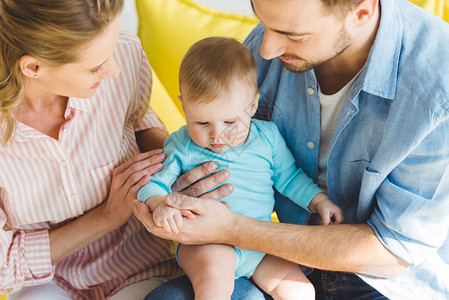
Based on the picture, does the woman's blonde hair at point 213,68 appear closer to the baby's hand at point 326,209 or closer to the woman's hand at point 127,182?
the woman's hand at point 127,182

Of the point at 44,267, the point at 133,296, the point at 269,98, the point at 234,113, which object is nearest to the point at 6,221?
the point at 44,267

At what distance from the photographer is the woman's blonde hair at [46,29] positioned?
105 centimetres

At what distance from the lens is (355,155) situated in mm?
1275

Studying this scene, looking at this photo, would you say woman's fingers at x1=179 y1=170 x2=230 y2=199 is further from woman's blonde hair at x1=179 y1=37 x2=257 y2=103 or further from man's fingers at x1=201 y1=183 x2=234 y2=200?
woman's blonde hair at x1=179 y1=37 x2=257 y2=103

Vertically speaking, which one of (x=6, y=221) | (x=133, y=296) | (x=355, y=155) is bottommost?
(x=133, y=296)

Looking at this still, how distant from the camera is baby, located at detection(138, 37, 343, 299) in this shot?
1.20 m

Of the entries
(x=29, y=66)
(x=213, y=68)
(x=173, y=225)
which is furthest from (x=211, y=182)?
(x=29, y=66)

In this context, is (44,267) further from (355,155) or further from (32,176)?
(355,155)

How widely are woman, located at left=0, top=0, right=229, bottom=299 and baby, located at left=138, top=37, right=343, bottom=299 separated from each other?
9 cm

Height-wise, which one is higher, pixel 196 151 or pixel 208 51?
pixel 208 51

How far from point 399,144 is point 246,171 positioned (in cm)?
38

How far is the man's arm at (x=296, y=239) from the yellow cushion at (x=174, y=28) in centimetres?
57

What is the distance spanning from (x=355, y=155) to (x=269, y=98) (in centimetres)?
31

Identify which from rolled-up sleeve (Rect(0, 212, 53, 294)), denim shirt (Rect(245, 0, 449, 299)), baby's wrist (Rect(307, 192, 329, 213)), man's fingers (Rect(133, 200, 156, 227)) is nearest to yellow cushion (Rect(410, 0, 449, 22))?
denim shirt (Rect(245, 0, 449, 299))
